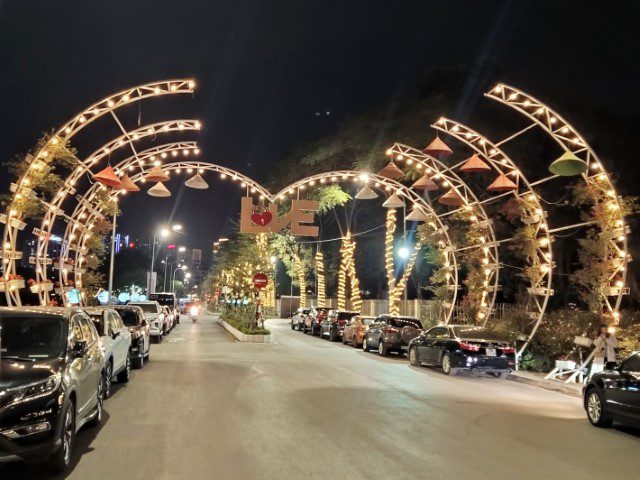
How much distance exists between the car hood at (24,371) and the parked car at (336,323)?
25769 millimetres

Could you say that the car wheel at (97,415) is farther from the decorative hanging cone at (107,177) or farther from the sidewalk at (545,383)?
the decorative hanging cone at (107,177)

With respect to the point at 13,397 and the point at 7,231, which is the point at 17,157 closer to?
the point at 7,231

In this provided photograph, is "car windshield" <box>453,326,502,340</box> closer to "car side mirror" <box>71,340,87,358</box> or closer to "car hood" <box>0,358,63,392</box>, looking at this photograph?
"car side mirror" <box>71,340,87,358</box>

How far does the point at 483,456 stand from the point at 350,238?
133 feet

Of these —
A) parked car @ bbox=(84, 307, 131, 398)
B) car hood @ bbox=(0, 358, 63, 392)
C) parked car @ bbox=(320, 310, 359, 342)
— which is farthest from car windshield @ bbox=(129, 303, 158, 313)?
car hood @ bbox=(0, 358, 63, 392)

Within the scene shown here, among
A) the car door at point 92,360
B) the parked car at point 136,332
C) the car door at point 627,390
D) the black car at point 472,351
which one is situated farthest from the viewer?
the black car at point 472,351

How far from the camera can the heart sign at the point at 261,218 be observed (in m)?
27.5

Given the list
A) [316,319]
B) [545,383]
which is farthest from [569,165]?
[316,319]

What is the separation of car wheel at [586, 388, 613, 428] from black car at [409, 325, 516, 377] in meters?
6.54

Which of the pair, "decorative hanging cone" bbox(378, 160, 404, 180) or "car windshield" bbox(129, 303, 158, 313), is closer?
"decorative hanging cone" bbox(378, 160, 404, 180)

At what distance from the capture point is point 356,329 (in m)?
29.8

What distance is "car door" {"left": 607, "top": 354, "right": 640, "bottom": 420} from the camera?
9802 mm

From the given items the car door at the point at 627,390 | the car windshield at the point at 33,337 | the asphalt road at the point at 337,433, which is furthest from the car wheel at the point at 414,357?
the car windshield at the point at 33,337

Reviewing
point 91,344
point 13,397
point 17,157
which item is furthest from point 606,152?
point 13,397
